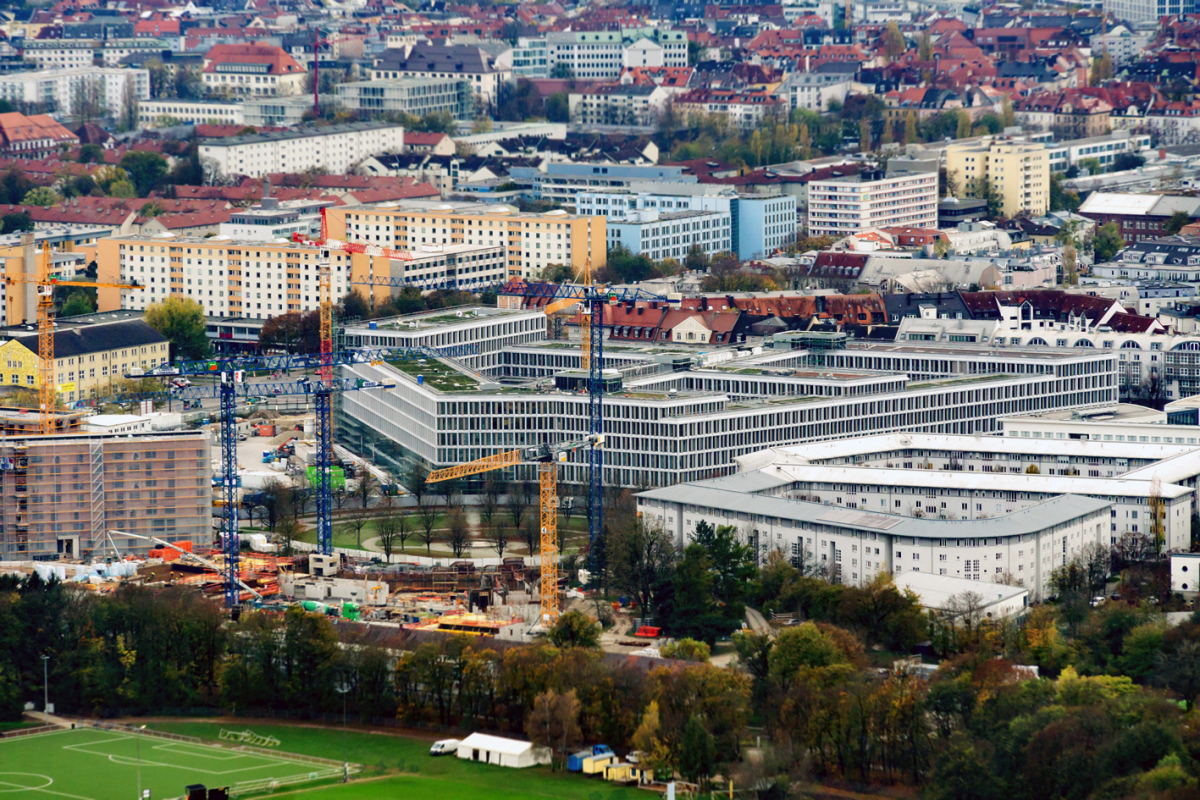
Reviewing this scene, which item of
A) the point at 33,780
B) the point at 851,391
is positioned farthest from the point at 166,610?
the point at 851,391

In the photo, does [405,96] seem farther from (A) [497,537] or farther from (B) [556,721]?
(B) [556,721]

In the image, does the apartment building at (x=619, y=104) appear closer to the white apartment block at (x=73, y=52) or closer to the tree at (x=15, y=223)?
Result: the white apartment block at (x=73, y=52)

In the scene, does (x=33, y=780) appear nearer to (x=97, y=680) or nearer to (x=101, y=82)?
(x=97, y=680)

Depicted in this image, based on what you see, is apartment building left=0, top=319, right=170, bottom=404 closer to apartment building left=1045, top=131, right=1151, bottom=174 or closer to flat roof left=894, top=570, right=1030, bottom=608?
flat roof left=894, top=570, right=1030, bottom=608

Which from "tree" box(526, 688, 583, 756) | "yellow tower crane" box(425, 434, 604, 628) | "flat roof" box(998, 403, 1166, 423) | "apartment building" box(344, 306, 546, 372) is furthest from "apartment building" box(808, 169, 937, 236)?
"tree" box(526, 688, 583, 756)

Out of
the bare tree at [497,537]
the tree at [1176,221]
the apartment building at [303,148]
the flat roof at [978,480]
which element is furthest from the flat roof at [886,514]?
the apartment building at [303,148]

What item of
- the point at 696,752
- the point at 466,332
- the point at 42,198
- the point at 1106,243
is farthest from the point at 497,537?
the point at 42,198

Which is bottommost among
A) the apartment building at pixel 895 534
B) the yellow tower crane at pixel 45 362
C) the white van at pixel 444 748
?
the white van at pixel 444 748
